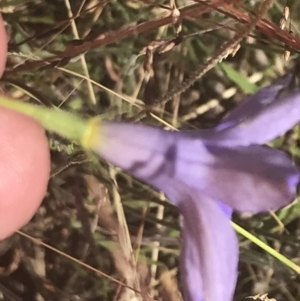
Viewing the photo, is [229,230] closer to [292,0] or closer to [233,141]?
[233,141]

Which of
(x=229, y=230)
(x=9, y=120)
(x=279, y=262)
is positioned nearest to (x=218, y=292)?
(x=229, y=230)

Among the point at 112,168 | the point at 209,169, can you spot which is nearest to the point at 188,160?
the point at 209,169

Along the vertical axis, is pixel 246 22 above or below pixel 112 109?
above

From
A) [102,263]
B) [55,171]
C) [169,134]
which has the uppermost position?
[169,134]

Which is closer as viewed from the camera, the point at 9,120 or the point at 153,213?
the point at 9,120

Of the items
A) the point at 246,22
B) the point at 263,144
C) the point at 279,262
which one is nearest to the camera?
the point at 263,144

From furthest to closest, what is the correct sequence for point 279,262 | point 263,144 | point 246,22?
point 279,262
point 246,22
point 263,144

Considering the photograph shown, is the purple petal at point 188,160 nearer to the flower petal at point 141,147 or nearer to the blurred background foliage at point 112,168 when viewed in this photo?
the flower petal at point 141,147

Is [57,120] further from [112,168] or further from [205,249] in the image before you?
[112,168]

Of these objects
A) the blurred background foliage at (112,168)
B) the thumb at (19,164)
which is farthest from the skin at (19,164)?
the blurred background foliage at (112,168)
